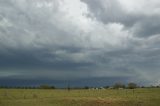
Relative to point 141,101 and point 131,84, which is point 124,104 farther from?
point 131,84

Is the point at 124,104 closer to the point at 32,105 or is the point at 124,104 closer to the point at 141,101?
the point at 141,101

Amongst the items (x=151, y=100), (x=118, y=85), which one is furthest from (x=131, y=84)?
(x=151, y=100)

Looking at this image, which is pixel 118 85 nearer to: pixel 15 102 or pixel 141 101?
pixel 141 101

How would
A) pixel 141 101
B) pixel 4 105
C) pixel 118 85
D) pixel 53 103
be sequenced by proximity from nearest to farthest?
pixel 4 105
pixel 53 103
pixel 141 101
pixel 118 85

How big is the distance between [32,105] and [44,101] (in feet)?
16.3

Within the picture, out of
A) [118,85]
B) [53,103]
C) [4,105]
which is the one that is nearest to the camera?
[4,105]

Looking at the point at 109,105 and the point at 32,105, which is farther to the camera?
the point at 109,105

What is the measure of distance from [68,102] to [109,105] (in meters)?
7.13

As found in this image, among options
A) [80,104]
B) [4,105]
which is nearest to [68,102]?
[80,104]

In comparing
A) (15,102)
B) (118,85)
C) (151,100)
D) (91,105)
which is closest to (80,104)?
(91,105)

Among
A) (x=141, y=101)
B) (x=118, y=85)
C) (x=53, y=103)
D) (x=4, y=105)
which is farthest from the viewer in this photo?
(x=118, y=85)

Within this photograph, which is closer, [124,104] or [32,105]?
[32,105]

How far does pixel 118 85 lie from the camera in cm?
15862

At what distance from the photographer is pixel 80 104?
62.3 metres
